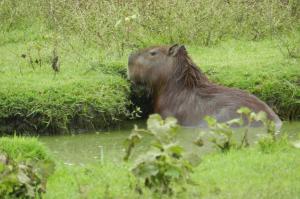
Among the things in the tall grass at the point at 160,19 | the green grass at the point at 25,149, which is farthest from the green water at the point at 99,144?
the tall grass at the point at 160,19

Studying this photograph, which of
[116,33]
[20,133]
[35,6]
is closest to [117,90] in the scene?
[20,133]

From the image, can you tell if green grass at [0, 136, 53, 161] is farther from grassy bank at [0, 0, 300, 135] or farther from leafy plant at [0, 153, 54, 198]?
grassy bank at [0, 0, 300, 135]

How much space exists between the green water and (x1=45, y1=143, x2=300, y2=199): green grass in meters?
1.03

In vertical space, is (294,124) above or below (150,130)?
below

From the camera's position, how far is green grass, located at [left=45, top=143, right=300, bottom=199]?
18.3 feet

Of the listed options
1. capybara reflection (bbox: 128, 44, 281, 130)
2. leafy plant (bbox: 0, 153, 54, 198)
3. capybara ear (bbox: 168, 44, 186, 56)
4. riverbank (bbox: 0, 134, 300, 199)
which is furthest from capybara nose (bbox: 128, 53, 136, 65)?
leafy plant (bbox: 0, 153, 54, 198)

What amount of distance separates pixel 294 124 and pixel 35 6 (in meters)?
6.51

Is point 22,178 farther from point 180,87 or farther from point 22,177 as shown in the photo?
point 180,87

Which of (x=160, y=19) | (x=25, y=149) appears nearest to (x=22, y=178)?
(x=25, y=149)

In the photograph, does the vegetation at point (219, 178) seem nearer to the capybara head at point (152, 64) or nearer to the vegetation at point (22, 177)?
the vegetation at point (22, 177)

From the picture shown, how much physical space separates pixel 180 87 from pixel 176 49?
1.60 feet

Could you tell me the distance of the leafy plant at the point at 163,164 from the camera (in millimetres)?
5348

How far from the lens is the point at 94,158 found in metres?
8.07

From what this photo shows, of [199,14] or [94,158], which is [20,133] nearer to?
[94,158]
